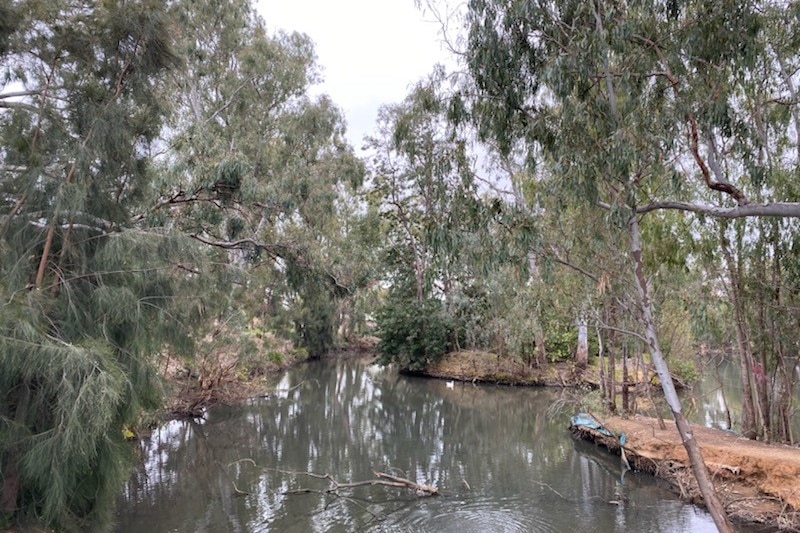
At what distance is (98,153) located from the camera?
191 inches

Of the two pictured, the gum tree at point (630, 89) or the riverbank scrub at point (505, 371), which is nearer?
the gum tree at point (630, 89)

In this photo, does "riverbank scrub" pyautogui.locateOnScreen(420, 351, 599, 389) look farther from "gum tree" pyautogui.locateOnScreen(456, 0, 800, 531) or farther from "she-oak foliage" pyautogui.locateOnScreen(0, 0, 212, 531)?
"she-oak foliage" pyautogui.locateOnScreen(0, 0, 212, 531)

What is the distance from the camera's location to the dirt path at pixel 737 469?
21.1 feet

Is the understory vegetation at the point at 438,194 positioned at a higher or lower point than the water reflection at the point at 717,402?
higher

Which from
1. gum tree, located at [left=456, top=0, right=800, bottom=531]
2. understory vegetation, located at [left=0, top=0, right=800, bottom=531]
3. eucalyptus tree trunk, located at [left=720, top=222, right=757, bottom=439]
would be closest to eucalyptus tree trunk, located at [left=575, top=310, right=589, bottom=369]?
understory vegetation, located at [left=0, top=0, right=800, bottom=531]

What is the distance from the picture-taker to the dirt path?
6.43m

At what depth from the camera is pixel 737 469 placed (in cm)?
704

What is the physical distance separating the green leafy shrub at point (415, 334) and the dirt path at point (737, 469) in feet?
39.2

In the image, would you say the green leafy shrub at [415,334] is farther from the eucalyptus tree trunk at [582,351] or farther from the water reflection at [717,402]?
the water reflection at [717,402]

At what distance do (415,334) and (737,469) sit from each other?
1458 centimetres

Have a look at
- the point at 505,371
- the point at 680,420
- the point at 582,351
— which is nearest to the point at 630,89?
the point at 680,420

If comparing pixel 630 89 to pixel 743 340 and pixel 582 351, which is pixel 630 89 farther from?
pixel 582 351

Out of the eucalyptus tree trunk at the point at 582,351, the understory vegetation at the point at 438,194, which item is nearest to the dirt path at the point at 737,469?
the understory vegetation at the point at 438,194

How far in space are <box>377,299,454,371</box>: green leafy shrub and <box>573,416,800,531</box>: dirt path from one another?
39.2ft
